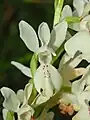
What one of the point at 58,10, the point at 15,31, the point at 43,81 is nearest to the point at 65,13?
the point at 58,10

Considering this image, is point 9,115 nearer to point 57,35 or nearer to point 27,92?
point 27,92

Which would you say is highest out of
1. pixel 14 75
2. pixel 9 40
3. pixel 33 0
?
pixel 33 0

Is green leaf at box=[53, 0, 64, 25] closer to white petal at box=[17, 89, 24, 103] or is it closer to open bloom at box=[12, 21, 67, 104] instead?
open bloom at box=[12, 21, 67, 104]

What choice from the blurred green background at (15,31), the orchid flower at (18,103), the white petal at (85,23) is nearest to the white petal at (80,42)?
the white petal at (85,23)

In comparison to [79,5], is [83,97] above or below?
below

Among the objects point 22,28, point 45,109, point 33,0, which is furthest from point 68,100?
point 33,0

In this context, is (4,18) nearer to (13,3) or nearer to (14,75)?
(13,3)

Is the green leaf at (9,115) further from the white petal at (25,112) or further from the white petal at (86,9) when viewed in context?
the white petal at (86,9)
